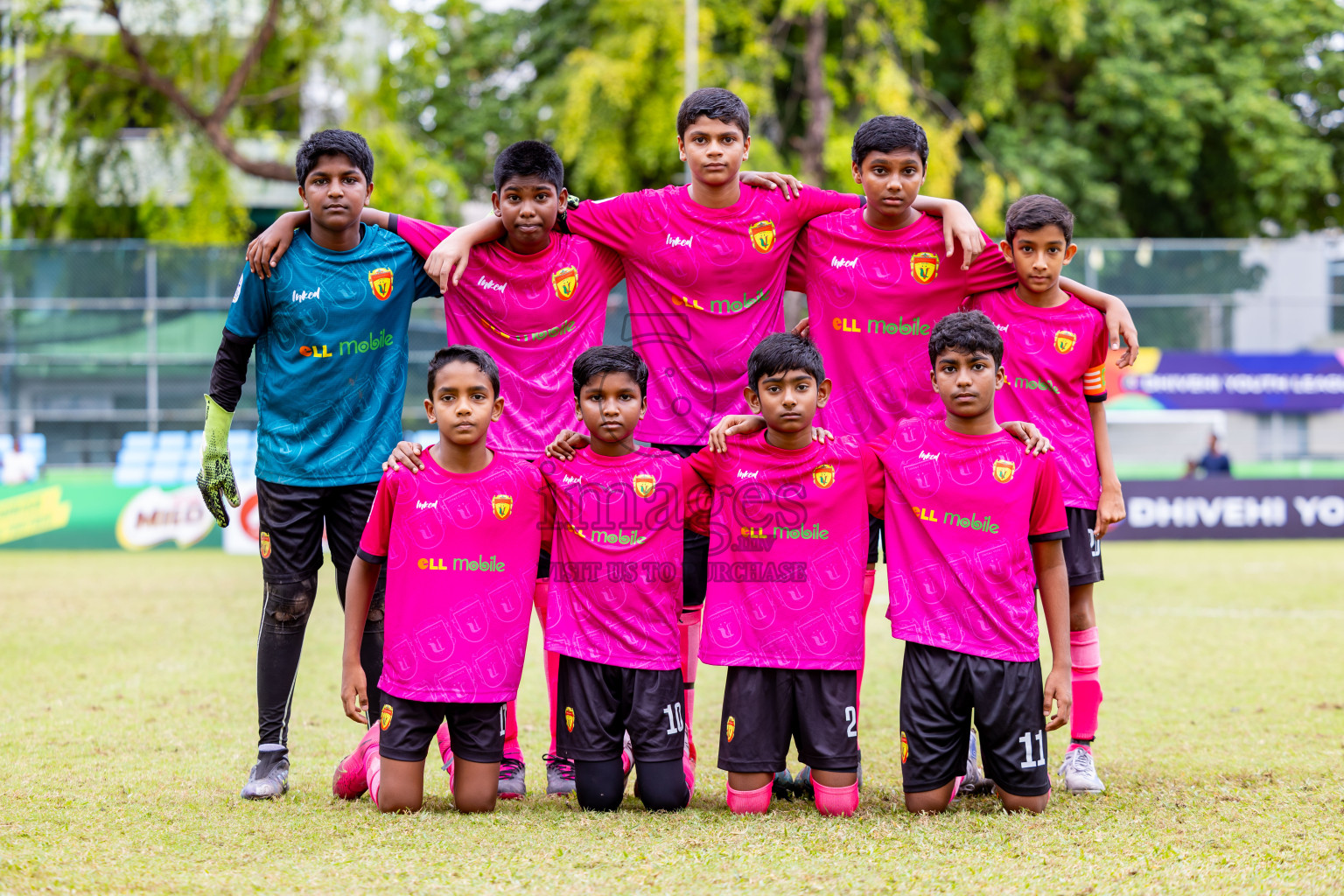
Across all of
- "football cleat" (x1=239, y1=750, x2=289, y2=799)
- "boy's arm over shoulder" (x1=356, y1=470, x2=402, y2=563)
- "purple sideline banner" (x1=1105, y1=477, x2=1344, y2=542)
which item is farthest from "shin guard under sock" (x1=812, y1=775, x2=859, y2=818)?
"purple sideline banner" (x1=1105, y1=477, x2=1344, y2=542)

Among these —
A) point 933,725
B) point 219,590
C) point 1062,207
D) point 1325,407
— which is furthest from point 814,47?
point 933,725

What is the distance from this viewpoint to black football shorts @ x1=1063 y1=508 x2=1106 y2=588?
13.5 feet

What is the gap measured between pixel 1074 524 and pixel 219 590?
24.6 ft

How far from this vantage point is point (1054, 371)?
4109mm

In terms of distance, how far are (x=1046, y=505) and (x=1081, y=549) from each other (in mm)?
540

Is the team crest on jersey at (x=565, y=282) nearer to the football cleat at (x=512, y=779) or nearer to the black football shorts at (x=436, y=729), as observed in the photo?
the black football shorts at (x=436, y=729)

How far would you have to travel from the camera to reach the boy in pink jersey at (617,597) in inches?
144

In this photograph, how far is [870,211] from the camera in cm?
409

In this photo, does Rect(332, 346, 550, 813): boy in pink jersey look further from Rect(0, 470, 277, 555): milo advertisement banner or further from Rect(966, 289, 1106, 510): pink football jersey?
Rect(0, 470, 277, 555): milo advertisement banner

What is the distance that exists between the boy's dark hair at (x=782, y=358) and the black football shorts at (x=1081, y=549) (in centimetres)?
117

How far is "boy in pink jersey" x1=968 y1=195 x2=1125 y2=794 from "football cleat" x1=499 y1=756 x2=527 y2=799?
1.88m

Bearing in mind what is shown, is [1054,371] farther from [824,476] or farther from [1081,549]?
[824,476]

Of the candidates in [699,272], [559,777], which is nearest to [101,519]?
[559,777]

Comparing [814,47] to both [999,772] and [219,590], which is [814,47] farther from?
[999,772]
